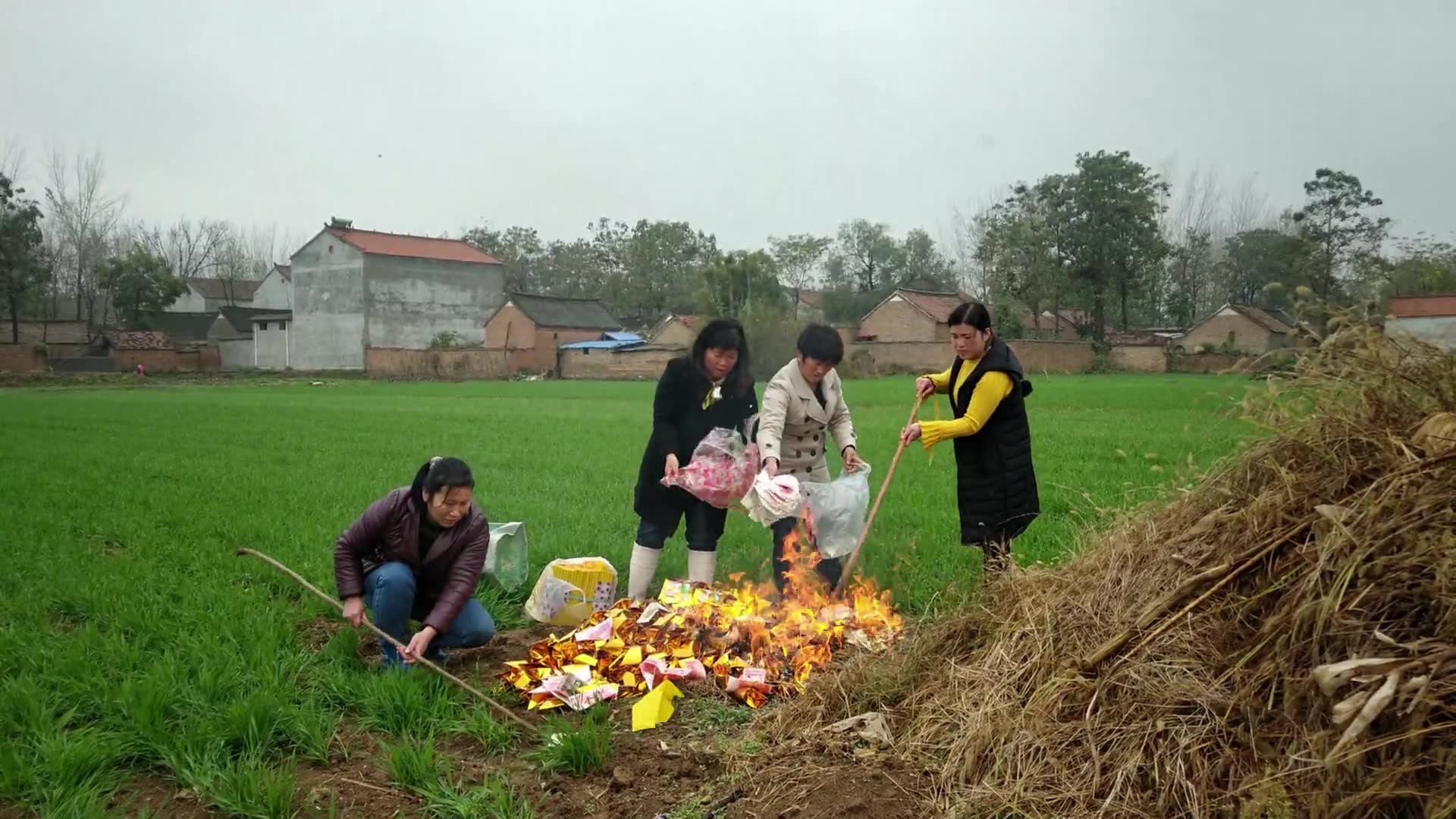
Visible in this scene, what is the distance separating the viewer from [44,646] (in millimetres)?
4539

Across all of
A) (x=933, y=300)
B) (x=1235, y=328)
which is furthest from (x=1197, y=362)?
(x=933, y=300)

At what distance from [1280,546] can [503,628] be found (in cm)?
388

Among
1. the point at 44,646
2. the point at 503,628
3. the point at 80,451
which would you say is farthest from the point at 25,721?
the point at 80,451

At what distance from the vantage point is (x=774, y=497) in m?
4.72

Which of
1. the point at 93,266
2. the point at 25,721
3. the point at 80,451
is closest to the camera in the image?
the point at 25,721

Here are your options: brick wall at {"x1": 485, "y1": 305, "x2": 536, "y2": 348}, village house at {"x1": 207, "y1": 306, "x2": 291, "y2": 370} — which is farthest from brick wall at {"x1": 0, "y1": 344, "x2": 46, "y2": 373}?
brick wall at {"x1": 485, "y1": 305, "x2": 536, "y2": 348}

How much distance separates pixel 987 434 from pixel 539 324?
51311mm

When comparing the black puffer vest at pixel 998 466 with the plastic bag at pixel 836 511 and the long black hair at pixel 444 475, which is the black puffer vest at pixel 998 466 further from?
the long black hair at pixel 444 475

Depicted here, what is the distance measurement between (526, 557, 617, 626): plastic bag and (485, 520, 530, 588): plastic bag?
1.77 feet

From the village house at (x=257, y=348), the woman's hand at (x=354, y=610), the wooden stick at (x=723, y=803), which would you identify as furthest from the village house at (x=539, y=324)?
the wooden stick at (x=723, y=803)

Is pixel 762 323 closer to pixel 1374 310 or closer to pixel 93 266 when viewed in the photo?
pixel 1374 310

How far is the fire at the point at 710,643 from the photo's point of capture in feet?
13.6

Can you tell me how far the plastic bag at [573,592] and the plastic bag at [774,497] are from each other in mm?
1035

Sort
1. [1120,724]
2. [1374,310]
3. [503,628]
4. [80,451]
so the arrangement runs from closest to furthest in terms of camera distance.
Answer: [1120,724], [1374,310], [503,628], [80,451]
